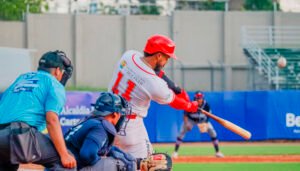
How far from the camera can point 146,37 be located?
38375 mm

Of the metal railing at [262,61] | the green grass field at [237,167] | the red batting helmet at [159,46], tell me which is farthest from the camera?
the metal railing at [262,61]

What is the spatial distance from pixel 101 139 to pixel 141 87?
1.71m

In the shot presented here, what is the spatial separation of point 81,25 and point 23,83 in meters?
30.0

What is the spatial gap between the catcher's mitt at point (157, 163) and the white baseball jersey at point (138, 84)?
81 centimetres

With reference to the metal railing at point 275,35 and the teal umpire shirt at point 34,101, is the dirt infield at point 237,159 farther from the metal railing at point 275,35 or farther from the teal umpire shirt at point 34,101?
the metal railing at point 275,35

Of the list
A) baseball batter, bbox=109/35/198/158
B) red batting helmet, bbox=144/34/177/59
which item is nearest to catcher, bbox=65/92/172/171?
baseball batter, bbox=109/35/198/158

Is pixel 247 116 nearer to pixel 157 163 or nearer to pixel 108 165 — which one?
pixel 157 163

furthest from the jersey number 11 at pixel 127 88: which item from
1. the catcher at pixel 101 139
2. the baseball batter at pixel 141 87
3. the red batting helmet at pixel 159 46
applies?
the catcher at pixel 101 139

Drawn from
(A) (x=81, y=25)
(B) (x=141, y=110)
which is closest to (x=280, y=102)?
(A) (x=81, y=25)

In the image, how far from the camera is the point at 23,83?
27.5 ft

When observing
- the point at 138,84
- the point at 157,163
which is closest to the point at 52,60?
the point at 138,84

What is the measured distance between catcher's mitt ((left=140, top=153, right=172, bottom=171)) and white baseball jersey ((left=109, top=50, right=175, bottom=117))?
0.81 m

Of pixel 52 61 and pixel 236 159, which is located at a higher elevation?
pixel 52 61

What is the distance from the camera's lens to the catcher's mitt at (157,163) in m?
9.14
